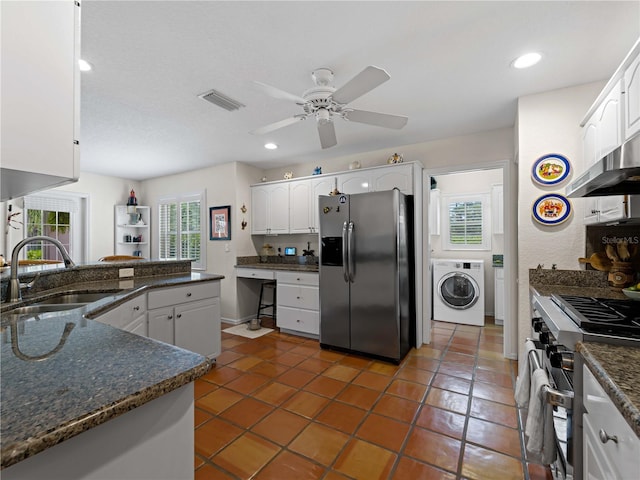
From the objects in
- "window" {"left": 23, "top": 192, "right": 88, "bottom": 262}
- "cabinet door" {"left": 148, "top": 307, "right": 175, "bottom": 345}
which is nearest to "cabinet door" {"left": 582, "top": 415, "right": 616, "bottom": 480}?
"cabinet door" {"left": 148, "top": 307, "right": 175, "bottom": 345}

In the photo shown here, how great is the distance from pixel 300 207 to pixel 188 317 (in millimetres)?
2173

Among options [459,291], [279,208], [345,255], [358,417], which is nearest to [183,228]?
[279,208]

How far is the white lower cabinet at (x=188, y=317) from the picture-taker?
2498 millimetres

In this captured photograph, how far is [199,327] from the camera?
288cm

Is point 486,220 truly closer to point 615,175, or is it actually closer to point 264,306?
point 615,175

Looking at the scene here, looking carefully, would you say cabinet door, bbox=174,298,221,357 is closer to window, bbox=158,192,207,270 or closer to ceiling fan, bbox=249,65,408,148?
ceiling fan, bbox=249,65,408,148

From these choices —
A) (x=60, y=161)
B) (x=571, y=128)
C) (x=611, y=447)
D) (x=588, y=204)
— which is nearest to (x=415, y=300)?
(x=588, y=204)

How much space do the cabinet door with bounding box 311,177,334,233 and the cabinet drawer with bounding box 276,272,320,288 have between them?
695 mm

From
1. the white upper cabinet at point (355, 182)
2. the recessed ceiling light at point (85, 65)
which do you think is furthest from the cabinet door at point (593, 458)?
the recessed ceiling light at point (85, 65)

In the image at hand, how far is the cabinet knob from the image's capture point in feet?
2.69

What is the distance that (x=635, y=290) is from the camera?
177 centimetres

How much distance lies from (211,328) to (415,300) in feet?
7.44

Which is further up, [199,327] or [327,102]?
[327,102]

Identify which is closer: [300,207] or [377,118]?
[377,118]
